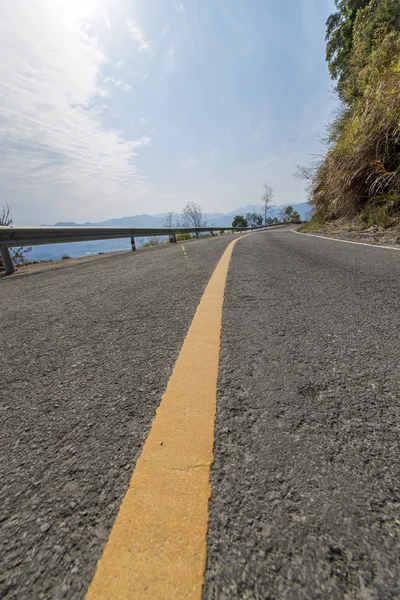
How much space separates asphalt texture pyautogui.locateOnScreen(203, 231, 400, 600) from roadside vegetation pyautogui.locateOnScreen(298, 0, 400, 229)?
20.5 feet

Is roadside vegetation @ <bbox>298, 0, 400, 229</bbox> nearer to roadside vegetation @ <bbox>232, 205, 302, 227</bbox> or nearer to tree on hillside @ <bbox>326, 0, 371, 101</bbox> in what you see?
tree on hillside @ <bbox>326, 0, 371, 101</bbox>

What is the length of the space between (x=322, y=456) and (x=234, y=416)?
25cm

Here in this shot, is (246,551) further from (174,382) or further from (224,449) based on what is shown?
(174,382)

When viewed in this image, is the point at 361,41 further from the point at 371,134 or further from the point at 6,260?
the point at 6,260

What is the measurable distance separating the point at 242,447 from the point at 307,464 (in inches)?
6.3

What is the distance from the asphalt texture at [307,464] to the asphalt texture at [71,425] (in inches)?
9.5

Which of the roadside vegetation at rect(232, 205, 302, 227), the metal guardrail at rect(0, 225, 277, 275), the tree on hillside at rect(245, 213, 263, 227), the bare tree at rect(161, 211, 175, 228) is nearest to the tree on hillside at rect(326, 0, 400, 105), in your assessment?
the metal guardrail at rect(0, 225, 277, 275)

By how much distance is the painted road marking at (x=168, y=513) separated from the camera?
0.43 meters

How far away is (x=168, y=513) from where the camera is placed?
54cm

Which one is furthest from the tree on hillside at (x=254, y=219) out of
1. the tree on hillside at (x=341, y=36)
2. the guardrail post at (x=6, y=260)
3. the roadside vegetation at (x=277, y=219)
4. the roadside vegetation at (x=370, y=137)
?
the guardrail post at (x=6, y=260)

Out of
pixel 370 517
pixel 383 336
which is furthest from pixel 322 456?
pixel 383 336

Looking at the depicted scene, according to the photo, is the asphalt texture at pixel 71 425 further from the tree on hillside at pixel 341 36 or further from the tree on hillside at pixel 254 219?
the tree on hillside at pixel 254 219

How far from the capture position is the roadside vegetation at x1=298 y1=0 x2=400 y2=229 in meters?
6.00

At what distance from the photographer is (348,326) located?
1396mm
